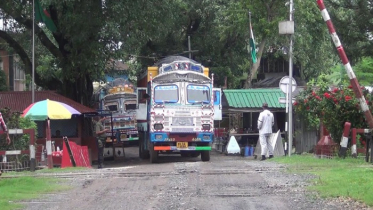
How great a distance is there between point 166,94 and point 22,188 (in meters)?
10.4

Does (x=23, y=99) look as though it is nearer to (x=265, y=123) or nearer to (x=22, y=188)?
(x=265, y=123)

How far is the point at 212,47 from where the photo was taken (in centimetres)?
3997

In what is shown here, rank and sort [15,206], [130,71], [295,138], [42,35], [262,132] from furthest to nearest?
1. [130,71]
2. [42,35]
3. [295,138]
4. [262,132]
5. [15,206]

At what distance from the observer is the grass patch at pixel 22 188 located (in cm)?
1120

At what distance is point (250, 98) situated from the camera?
31609 millimetres

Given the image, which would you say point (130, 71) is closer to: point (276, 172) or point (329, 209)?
point (276, 172)

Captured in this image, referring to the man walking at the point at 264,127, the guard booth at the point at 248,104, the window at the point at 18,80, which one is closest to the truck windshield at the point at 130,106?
the guard booth at the point at 248,104

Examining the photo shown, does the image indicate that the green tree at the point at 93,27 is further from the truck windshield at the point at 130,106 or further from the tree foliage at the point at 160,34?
the truck windshield at the point at 130,106

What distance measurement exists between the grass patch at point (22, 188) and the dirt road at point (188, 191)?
330 millimetres

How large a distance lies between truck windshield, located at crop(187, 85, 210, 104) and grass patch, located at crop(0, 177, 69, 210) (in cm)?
906

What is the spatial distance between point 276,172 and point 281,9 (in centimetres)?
1796

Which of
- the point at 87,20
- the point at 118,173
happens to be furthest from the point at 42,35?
the point at 118,173

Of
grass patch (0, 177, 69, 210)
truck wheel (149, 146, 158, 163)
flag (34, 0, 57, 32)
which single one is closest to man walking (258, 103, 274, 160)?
truck wheel (149, 146, 158, 163)

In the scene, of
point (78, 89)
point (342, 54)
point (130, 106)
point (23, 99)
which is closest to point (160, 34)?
point (78, 89)
